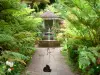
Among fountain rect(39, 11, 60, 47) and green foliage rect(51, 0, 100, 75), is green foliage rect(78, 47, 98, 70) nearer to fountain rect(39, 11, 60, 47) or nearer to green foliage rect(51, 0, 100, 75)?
green foliage rect(51, 0, 100, 75)

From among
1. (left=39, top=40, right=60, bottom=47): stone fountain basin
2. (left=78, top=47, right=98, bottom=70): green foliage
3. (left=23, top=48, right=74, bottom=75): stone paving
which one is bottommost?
(left=39, top=40, right=60, bottom=47): stone fountain basin

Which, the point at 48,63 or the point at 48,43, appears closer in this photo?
the point at 48,63

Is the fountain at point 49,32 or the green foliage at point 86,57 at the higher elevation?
the green foliage at point 86,57

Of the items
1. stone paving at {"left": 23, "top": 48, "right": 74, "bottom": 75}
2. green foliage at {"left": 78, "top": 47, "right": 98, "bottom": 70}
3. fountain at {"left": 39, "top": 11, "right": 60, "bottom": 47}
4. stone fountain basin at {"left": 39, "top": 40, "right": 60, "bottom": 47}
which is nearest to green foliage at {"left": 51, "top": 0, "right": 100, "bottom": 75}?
green foliage at {"left": 78, "top": 47, "right": 98, "bottom": 70}

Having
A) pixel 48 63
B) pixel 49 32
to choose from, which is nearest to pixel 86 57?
pixel 48 63

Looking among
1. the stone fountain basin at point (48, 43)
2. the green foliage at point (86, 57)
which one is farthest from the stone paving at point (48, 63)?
the stone fountain basin at point (48, 43)

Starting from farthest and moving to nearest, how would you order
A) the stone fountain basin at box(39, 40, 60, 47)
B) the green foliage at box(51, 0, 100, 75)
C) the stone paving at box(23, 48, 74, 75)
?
1. the stone fountain basin at box(39, 40, 60, 47)
2. the stone paving at box(23, 48, 74, 75)
3. the green foliage at box(51, 0, 100, 75)

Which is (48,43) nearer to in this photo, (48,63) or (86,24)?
(48,63)

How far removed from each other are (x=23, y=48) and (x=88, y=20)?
2.54 metres

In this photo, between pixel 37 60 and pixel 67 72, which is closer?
pixel 67 72

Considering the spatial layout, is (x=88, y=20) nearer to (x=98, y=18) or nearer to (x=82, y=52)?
(x=98, y=18)

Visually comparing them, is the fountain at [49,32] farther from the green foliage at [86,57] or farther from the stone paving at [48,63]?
the green foliage at [86,57]

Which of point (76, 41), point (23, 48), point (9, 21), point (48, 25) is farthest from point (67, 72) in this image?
point (48, 25)

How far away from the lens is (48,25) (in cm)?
1630
